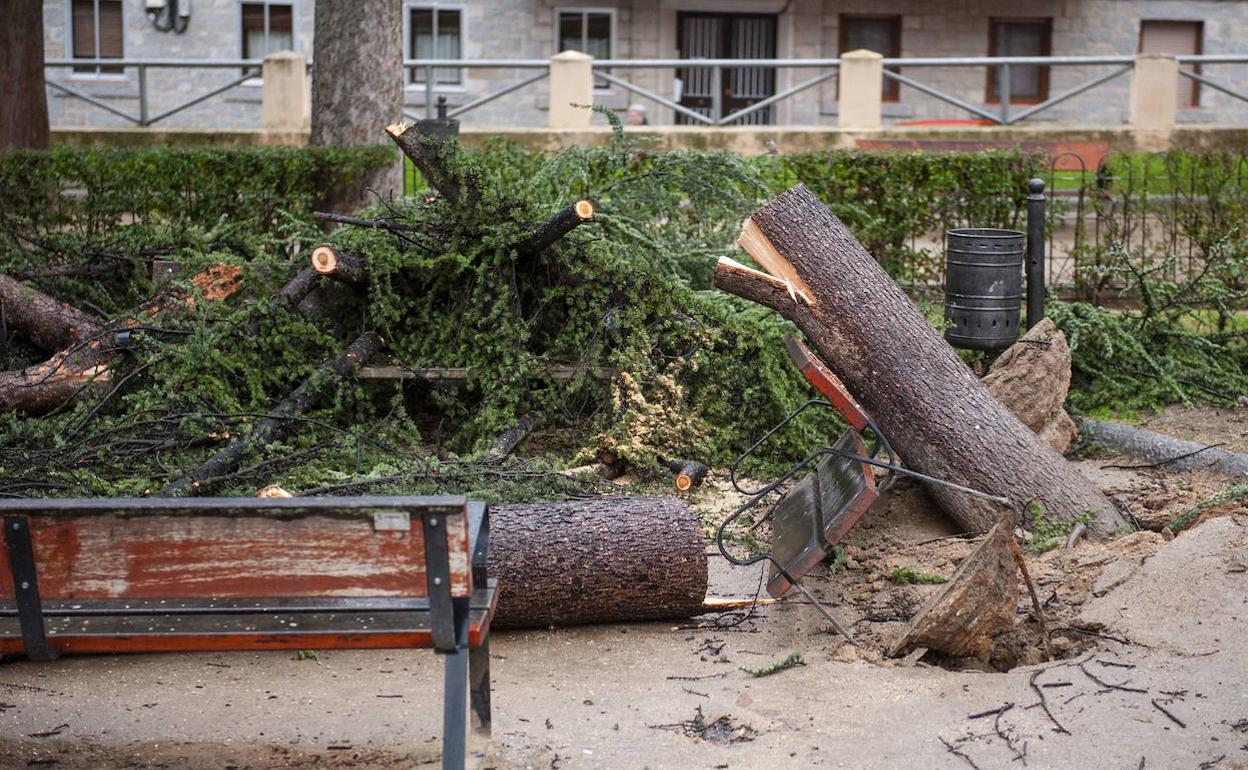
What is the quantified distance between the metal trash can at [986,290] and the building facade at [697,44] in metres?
16.8

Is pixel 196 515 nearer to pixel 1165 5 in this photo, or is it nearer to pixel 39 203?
pixel 39 203

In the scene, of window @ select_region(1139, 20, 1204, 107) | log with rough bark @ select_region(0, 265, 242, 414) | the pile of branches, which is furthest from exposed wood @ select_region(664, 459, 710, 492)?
window @ select_region(1139, 20, 1204, 107)

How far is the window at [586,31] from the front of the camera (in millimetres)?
25188

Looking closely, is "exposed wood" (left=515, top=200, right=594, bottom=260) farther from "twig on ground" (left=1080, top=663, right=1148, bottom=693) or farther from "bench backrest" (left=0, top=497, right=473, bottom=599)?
"bench backrest" (left=0, top=497, right=473, bottom=599)

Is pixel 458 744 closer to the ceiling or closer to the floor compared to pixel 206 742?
closer to the ceiling

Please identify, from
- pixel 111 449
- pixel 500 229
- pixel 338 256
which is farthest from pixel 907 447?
pixel 111 449

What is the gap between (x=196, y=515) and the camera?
3.46 meters

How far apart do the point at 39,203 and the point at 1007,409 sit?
7.66 m

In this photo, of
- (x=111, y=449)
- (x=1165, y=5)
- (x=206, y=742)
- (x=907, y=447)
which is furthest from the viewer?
(x=1165, y=5)

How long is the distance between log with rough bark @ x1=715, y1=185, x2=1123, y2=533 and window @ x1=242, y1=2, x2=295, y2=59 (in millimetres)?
20718

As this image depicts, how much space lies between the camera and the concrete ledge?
62.2 ft

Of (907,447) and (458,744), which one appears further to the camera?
(907,447)

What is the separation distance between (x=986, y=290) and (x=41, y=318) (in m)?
5.49

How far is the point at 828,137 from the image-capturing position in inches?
760
